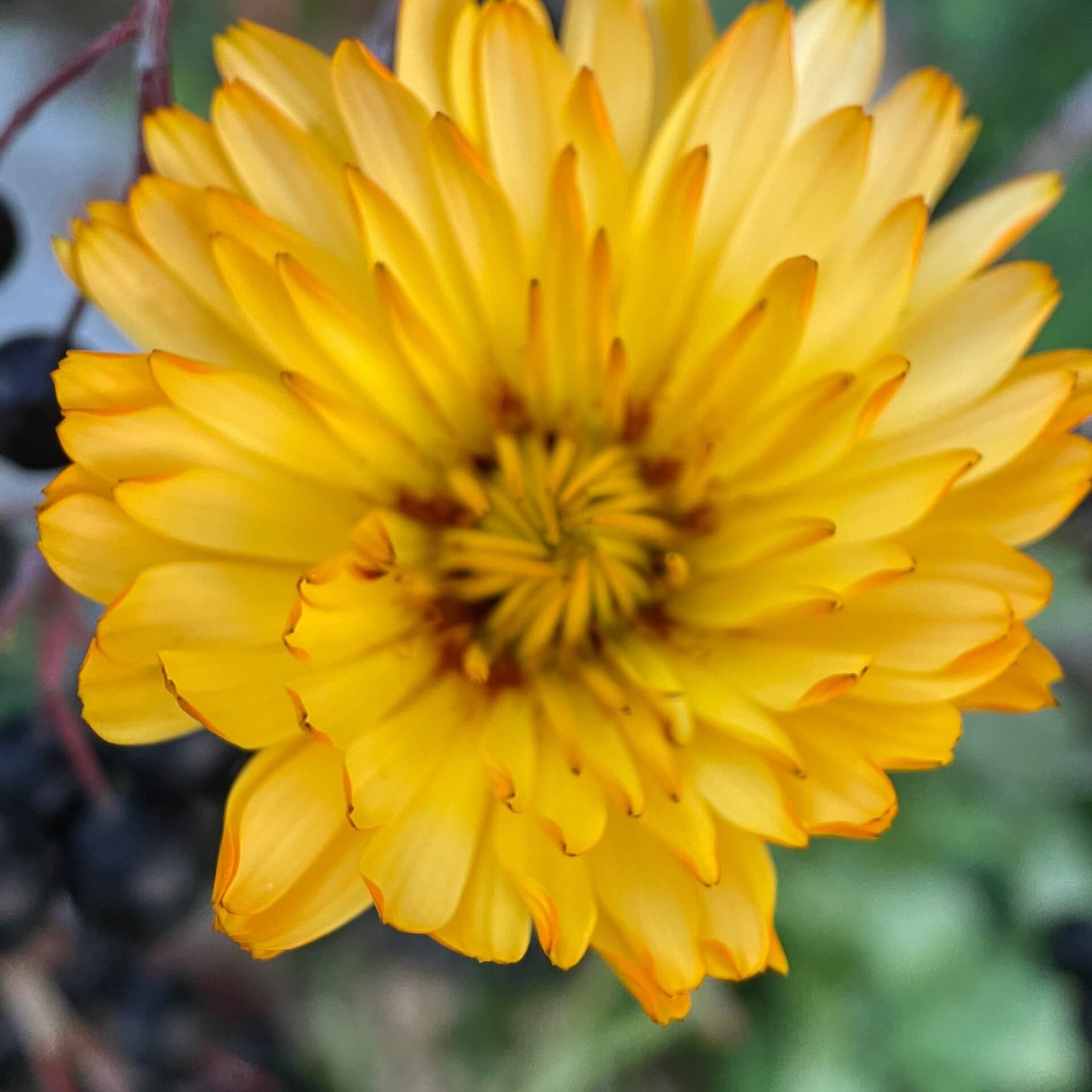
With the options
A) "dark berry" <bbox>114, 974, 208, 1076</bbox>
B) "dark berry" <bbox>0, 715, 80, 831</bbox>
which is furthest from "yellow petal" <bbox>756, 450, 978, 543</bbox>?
"dark berry" <bbox>114, 974, 208, 1076</bbox>

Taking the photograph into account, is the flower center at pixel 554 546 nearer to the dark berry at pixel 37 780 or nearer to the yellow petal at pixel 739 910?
the yellow petal at pixel 739 910

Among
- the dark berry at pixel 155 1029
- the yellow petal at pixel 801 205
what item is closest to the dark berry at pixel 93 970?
the dark berry at pixel 155 1029

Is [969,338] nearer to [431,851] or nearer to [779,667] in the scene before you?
[779,667]

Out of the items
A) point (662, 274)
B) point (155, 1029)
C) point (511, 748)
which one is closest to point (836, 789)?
point (511, 748)

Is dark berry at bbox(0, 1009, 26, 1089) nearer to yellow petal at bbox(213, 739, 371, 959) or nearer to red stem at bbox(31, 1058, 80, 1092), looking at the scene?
→ red stem at bbox(31, 1058, 80, 1092)

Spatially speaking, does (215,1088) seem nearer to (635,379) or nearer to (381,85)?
(635,379)
